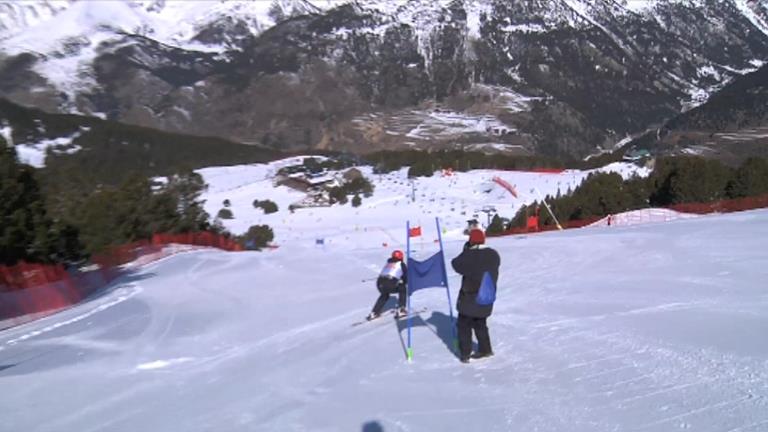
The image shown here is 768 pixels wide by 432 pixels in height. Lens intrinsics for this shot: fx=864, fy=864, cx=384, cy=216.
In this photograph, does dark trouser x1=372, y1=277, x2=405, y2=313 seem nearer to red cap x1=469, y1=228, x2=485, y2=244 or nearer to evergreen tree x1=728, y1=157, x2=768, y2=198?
red cap x1=469, y1=228, x2=485, y2=244

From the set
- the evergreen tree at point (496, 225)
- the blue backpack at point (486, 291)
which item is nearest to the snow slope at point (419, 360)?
the blue backpack at point (486, 291)

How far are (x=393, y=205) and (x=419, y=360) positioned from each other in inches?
2574

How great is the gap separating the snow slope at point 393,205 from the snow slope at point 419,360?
116ft

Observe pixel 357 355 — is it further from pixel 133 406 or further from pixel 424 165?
pixel 424 165

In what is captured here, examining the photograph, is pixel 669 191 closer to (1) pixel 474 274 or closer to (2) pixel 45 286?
(2) pixel 45 286

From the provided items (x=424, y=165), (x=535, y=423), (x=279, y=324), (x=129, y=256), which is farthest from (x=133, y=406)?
(x=424, y=165)

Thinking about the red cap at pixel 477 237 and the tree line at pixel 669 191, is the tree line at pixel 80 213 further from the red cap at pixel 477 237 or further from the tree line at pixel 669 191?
the tree line at pixel 669 191

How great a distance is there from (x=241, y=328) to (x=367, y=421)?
680cm

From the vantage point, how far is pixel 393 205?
75938mm

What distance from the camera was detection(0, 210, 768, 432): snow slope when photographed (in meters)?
8.16

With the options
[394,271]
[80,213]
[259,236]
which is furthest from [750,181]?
[394,271]

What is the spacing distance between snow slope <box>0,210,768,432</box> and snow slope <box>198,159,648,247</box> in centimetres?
3542

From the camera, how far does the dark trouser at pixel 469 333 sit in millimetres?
9891

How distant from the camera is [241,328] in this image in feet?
48.0
